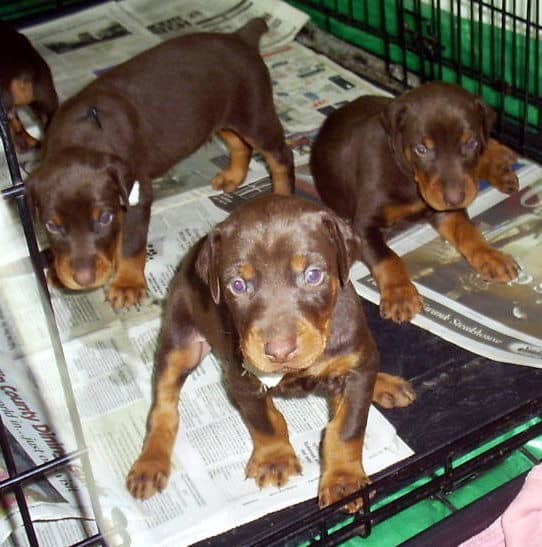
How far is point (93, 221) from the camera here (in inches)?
96.0

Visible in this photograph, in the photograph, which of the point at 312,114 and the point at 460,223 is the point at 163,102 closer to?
the point at 312,114

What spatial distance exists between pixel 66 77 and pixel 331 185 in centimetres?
139

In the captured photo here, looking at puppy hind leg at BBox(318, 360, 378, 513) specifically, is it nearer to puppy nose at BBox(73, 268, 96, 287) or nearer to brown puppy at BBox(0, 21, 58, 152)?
puppy nose at BBox(73, 268, 96, 287)

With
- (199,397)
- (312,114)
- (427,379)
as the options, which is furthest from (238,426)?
(312,114)

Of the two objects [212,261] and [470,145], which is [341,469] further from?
[470,145]

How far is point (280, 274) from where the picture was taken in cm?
169

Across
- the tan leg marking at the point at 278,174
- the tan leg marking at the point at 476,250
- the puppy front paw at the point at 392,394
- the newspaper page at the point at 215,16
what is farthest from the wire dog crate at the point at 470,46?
the puppy front paw at the point at 392,394

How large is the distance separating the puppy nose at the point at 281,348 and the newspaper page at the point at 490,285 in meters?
0.89

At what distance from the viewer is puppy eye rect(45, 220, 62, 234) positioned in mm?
2420

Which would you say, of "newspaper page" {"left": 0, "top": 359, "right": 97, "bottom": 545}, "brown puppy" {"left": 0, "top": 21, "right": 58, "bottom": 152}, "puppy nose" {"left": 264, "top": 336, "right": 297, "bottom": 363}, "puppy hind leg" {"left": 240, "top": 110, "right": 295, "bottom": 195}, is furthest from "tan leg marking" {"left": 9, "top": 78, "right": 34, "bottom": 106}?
"puppy nose" {"left": 264, "top": 336, "right": 297, "bottom": 363}

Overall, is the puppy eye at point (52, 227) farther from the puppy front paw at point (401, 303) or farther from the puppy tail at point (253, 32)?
the puppy tail at point (253, 32)

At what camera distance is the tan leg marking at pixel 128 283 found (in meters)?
2.64

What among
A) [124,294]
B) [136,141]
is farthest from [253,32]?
Result: [124,294]

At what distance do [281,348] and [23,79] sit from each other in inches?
78.0
